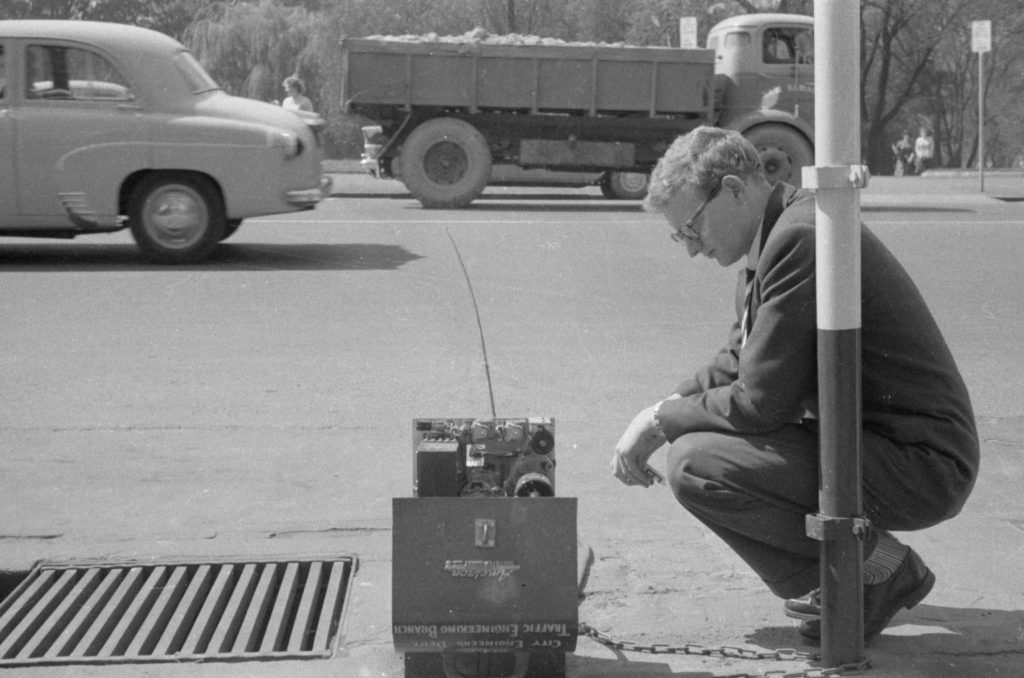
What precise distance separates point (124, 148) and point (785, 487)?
8.64 meters

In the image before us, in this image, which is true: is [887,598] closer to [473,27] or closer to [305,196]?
[305,196]

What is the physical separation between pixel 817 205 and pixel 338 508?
2337mm

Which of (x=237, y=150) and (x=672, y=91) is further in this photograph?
(x=672, y=91)

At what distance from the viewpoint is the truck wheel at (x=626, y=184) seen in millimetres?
19422

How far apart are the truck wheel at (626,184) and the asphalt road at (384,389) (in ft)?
18.2

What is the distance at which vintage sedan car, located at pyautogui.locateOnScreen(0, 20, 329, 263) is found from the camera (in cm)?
1116

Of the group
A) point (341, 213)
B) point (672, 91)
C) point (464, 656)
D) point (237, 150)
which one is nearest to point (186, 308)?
point (237, 150)

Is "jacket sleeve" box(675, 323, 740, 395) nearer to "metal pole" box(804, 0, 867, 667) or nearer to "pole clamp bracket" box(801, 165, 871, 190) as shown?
"metal pole" box(804, 0, 867, 667)

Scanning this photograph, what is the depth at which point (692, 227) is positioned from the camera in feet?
11.8

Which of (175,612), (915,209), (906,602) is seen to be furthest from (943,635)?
(915,209)

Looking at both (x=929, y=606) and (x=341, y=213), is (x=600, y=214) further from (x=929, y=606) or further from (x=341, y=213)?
(x=929, y=606)

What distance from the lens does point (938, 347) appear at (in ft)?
11.5

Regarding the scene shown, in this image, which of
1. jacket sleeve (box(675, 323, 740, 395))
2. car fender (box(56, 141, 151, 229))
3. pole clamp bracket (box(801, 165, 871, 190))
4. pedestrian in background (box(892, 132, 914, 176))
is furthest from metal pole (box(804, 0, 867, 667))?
pedestrian in background (box(892, 132, 914, 176))

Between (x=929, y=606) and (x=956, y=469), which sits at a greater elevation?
(x=956, y=469)
